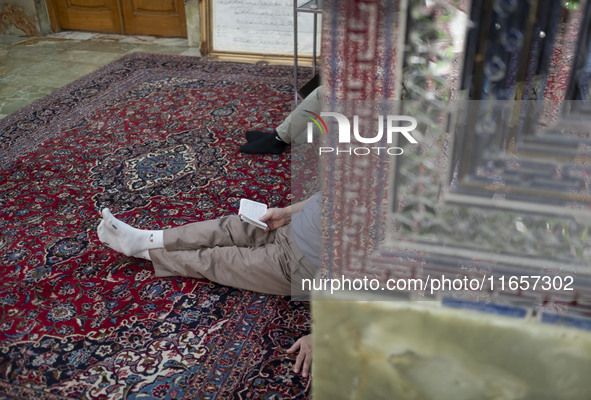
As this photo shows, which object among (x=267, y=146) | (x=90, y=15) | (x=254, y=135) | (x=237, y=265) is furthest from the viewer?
(x=90, y=15)

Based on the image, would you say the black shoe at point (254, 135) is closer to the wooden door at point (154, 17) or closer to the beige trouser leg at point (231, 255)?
the beige trouser leg at point (231, 255)

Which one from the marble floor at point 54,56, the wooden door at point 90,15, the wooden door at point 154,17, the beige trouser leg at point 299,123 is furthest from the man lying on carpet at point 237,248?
the wooden door at point 90,15

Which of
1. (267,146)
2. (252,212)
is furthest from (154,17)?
(252,212)

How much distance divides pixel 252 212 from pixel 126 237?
51cm

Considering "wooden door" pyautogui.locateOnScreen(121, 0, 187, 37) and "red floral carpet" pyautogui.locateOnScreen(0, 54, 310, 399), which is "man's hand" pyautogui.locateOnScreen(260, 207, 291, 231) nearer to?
"red floral carpet" pyautogui.locateOnScreen(0, 54, 310, 399)

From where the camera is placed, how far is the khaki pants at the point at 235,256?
6.30ft

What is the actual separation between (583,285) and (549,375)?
18 centimetres

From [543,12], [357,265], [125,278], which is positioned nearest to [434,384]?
[357,265]

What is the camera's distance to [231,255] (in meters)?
2.02

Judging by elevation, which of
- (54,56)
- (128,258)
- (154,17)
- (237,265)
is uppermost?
(154,17)

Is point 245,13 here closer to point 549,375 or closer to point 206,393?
point 206,393

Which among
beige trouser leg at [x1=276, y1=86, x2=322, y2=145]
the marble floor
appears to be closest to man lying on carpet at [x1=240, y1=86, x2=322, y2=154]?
beige trouser leg at [x1=276, y1=86, x2=322, y2=145]

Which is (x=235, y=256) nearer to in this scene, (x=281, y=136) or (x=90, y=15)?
(x=281, y=136)

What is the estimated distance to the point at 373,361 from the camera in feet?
3.19
